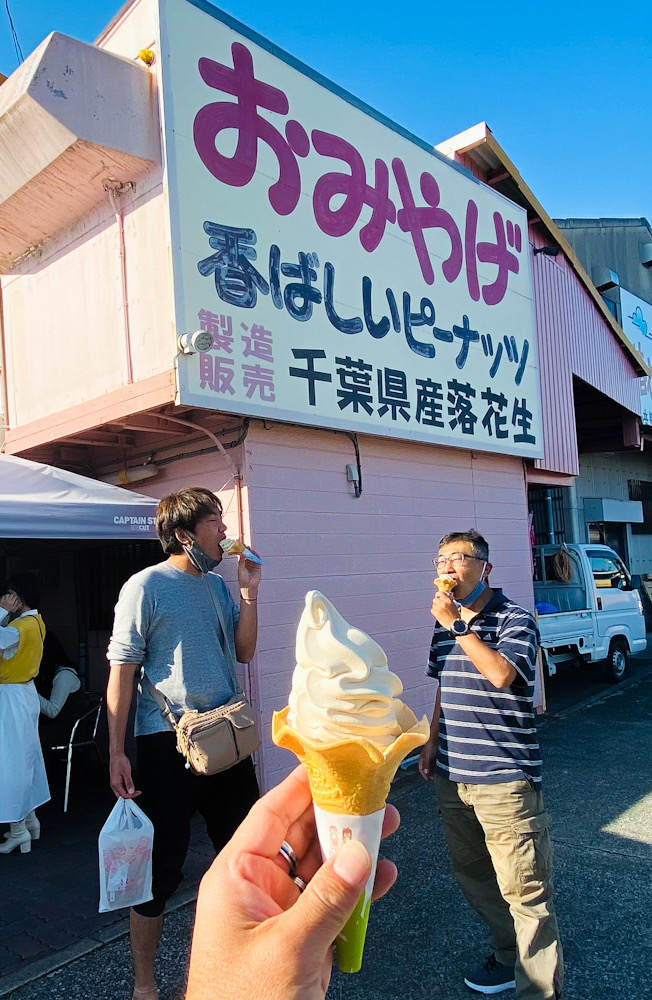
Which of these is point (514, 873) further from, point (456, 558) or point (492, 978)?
point (456, 558)

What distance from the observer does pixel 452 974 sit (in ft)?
10.6

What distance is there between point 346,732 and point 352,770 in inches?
4.2

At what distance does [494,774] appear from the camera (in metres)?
2.86

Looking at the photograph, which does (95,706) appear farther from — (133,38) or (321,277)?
(133,38)

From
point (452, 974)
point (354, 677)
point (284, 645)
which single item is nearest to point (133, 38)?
point (284, 645)

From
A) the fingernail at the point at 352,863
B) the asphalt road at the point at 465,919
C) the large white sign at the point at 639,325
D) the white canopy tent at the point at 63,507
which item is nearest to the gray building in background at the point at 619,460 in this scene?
the large white sign at the point at 639,325

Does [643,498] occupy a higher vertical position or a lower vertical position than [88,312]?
lower

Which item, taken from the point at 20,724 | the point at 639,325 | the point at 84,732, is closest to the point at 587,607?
the point at 84,732

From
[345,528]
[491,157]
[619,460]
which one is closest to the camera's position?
[345,528]

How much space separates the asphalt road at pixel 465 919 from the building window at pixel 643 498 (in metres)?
12.4

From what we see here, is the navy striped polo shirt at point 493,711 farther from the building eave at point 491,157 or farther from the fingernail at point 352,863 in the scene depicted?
the building eave at point 491,157

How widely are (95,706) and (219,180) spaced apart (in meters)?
4.39

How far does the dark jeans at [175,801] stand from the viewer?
9.56 ft

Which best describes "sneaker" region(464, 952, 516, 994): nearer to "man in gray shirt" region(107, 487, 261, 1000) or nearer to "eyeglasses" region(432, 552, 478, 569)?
"man in gray shirt" region(107, 487, 261, 1000)
